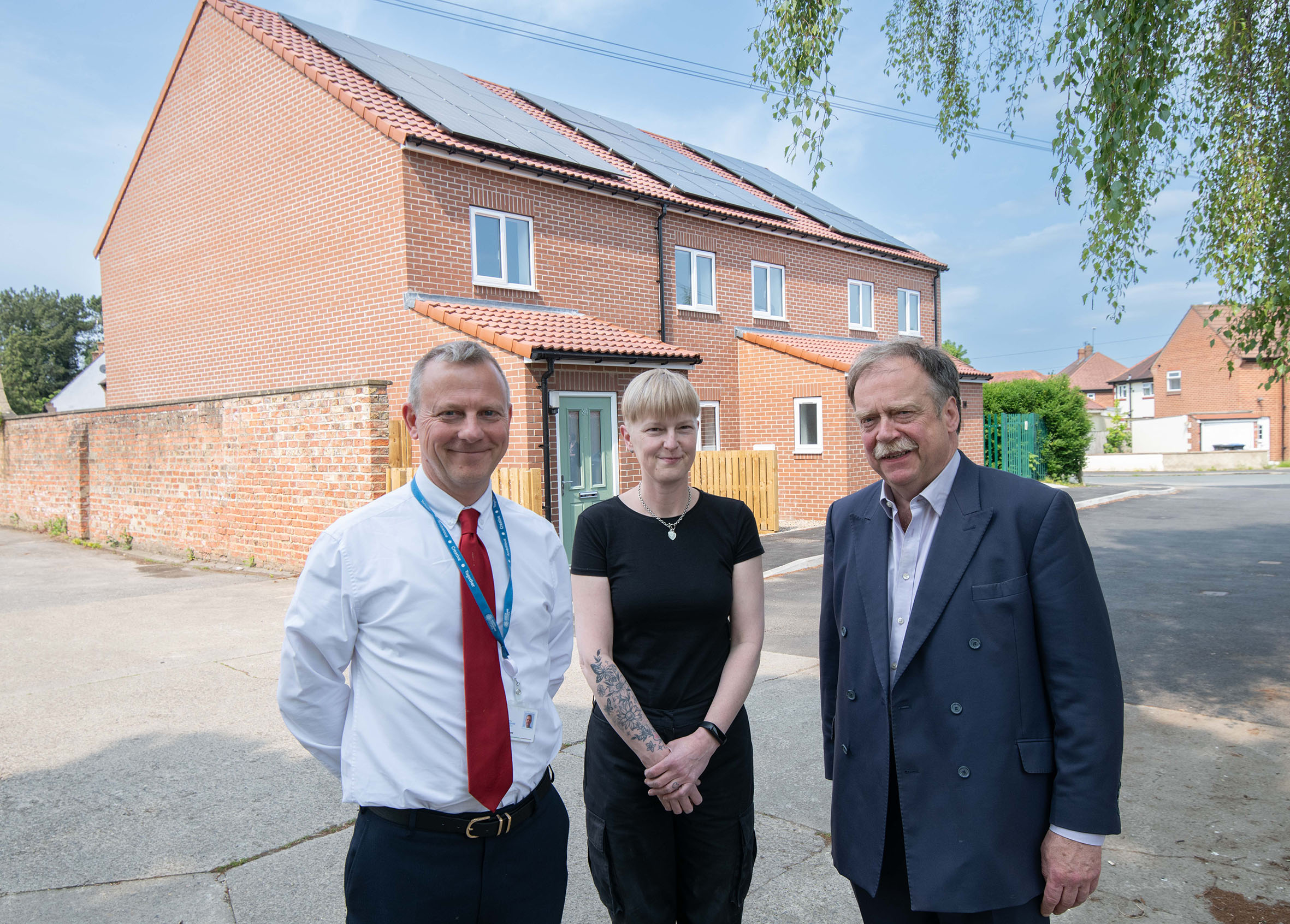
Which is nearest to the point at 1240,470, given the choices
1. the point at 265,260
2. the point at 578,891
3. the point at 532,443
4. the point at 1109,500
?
the point at 1109,500

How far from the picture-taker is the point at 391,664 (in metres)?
1.97

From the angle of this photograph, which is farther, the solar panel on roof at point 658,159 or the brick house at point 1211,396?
the brick house at point 1211,396

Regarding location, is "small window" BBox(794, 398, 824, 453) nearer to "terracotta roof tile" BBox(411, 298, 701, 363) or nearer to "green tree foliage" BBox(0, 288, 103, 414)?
"terracotta roof tile" BBox(411, 298, 701, 363)

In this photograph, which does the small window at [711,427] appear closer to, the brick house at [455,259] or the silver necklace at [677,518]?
the brick house at [455,259]

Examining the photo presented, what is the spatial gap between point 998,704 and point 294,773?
404 centimetres

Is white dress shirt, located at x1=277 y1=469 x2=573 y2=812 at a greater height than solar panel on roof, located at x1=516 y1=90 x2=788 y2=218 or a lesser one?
lesser

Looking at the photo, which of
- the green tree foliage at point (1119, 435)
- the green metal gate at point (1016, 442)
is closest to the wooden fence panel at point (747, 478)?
the green metal gate at point (1016, 442)

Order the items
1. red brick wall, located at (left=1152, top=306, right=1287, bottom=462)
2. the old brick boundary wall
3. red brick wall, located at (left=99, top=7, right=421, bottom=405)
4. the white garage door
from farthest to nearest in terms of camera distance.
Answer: the white garage door < red brick wall, located at (left=1152, top=306, right=1287, bottom=462) < red brick wall, located at (left=99, top=7, right=421, bottom=405) < the old brick boundary wall

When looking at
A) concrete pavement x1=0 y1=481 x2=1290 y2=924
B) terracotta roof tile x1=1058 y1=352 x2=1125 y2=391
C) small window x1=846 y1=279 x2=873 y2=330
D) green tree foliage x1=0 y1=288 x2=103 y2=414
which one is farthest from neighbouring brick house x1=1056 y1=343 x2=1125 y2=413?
green tree foliage x1=0 y1=288 x2=103 y2=414

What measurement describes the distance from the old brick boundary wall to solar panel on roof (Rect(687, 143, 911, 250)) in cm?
1467

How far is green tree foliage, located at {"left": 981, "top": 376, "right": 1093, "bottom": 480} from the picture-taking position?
24.6m

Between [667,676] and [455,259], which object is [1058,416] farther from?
[667,676]

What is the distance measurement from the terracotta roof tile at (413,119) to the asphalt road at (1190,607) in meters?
7.14

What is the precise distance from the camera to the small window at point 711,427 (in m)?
17.1
